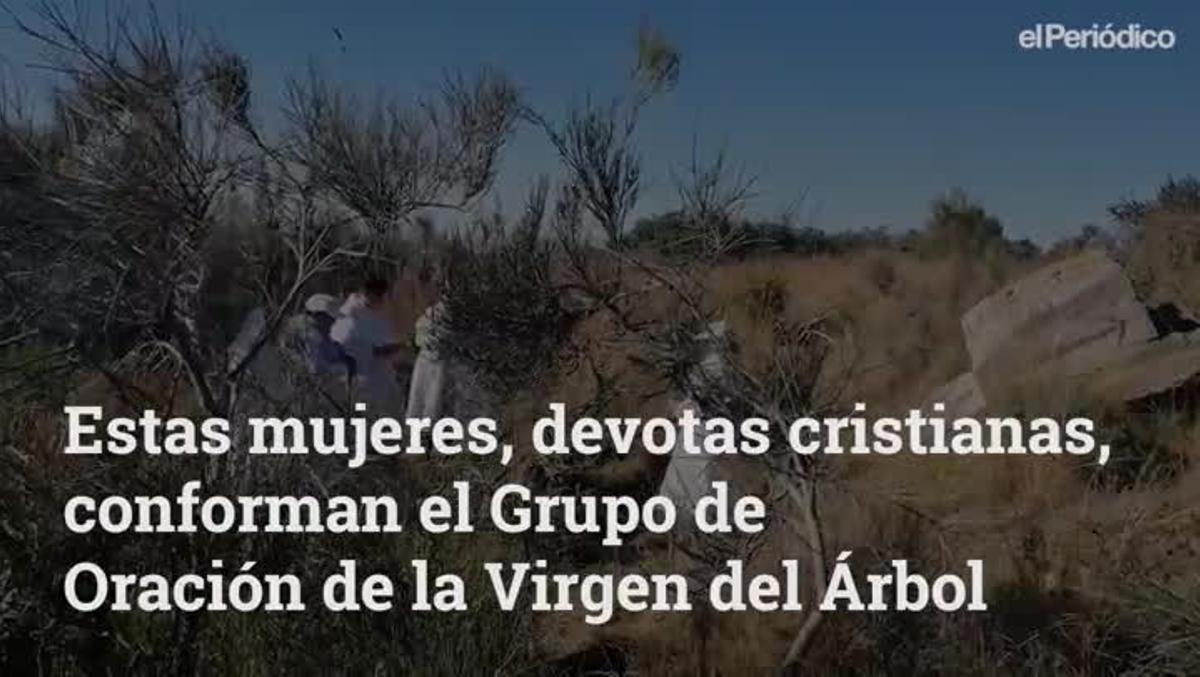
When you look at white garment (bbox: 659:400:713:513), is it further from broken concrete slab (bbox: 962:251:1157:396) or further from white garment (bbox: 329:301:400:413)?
broken concrete slab (bbox: 962:251:1157:396)

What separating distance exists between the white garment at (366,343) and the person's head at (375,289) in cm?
7

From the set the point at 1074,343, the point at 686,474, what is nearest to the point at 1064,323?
A: the point at 1074,343

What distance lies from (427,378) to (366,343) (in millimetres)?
634

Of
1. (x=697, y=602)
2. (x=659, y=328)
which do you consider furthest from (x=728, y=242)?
(x=697, y=602)

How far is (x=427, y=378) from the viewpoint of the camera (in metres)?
8.25

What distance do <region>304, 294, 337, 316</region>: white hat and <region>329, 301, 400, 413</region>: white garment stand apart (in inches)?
4.0

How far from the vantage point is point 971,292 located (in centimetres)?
1683

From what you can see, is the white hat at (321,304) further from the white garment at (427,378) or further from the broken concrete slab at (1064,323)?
the broken concrete slab at (1064,323)

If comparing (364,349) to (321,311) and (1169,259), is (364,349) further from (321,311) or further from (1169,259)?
(1169,259)

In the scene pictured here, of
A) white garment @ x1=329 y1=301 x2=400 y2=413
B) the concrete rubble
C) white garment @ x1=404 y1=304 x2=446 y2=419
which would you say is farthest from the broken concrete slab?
white garment @ x1=329 y1=301 x2=400 y2=413

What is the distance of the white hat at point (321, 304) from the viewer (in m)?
8.45

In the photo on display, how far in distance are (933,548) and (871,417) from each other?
1.06 meters

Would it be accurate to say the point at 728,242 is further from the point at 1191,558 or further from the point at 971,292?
the point at 971,292

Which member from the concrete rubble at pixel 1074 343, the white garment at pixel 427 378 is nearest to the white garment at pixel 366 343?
the white garment at pixel 427 378
